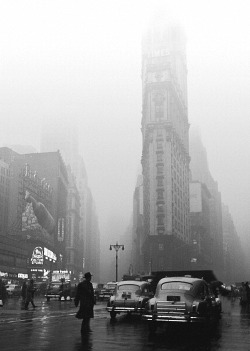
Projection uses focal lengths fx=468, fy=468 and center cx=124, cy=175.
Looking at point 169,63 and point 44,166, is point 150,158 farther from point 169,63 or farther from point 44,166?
point 44,166

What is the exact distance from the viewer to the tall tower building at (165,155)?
136375mm

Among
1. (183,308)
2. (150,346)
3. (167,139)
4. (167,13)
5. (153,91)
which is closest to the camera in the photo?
(150,346)

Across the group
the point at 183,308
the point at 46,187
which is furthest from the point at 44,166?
the point at 183,308

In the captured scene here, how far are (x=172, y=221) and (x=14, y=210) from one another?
166 ft

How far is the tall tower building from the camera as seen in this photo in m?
136

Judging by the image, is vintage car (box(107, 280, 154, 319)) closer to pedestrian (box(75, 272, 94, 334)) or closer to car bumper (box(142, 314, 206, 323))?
car bumper (box(142, 314, 206, 323))

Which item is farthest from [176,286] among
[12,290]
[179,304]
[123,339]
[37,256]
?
[37,256]

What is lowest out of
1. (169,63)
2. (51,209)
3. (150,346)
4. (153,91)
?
(150,346)

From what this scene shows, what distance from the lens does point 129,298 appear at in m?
22.2

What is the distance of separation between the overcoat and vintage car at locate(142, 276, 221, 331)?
203 centimetres

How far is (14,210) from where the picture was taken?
5876 inches

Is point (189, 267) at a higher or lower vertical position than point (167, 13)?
lower

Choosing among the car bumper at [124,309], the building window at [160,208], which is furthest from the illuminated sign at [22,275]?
the car bumper at [124,309]

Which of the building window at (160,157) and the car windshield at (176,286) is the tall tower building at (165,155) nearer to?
the building window at (160,157)
